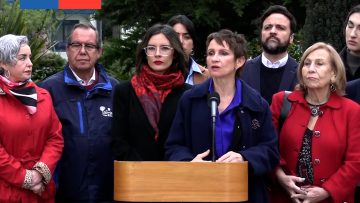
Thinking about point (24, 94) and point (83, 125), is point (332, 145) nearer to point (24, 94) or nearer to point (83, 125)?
point (83, 125)

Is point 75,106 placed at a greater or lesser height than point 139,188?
greater

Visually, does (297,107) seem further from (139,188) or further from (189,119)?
(139,188)

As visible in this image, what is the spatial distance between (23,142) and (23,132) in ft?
0.26

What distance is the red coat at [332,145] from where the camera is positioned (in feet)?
16.9

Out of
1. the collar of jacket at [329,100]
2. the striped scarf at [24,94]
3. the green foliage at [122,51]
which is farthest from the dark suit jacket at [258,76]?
the green foliage at [122,51]

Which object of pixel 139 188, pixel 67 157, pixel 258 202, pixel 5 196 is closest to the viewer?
pixel 139 188

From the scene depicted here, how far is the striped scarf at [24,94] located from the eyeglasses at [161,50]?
0.90 m

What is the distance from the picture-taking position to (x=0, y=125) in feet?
17.7

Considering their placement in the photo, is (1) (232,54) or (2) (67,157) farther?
(2) (67,157)

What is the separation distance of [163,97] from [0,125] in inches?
Result: 47.7

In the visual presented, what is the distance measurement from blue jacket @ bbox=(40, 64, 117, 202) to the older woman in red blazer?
1387 mm

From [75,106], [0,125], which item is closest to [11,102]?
[0,125]

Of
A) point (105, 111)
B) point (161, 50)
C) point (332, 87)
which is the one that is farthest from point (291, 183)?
point (105, 111)

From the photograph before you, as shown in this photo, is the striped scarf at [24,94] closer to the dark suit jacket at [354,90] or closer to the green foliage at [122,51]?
the dark suit jacket at [354,90]
